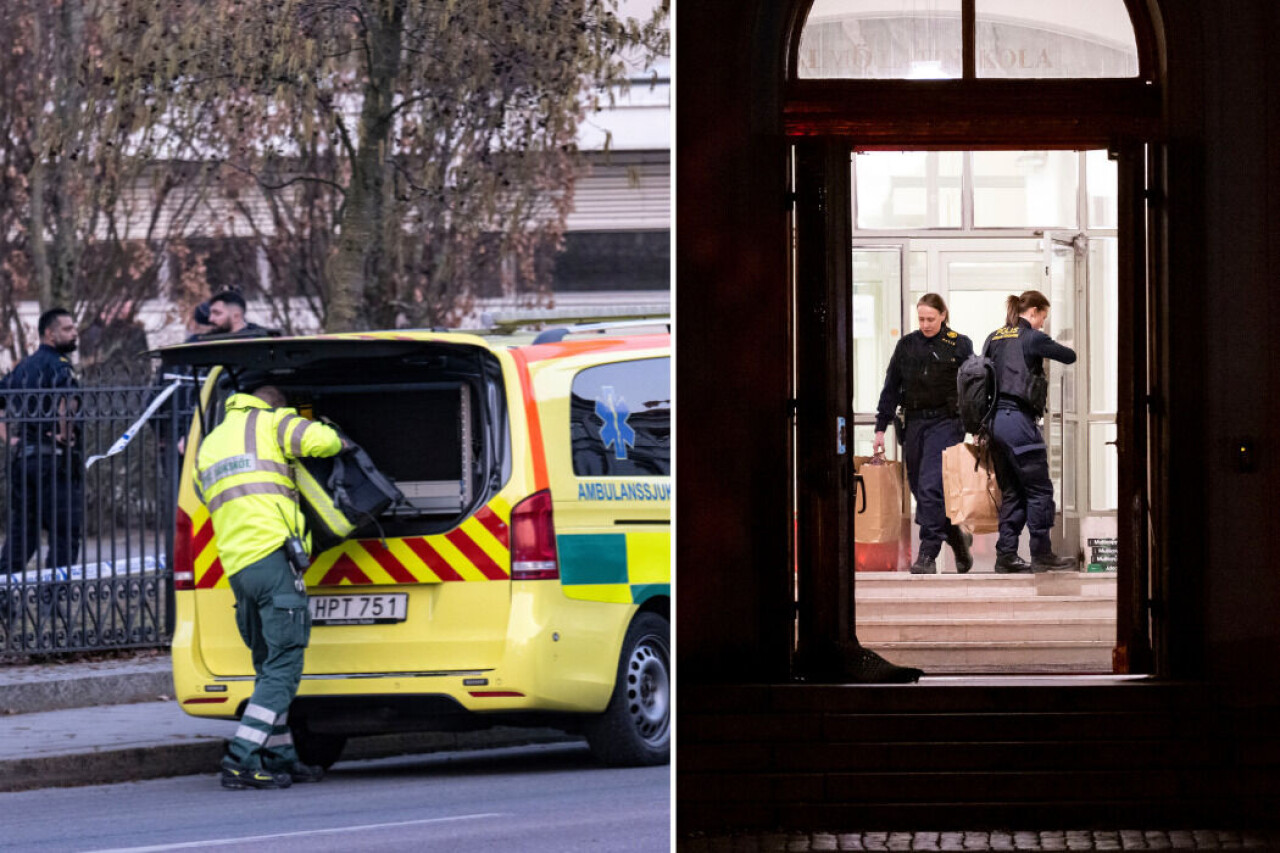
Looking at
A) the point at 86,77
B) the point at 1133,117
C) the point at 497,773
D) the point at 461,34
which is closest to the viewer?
the point at 1133,117

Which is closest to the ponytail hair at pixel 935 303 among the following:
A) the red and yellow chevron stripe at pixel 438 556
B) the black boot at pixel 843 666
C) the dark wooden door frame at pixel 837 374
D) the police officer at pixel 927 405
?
the police officer at pixel 927 405

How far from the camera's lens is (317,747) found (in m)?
9.73

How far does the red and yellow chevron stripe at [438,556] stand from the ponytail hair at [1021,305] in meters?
2.37

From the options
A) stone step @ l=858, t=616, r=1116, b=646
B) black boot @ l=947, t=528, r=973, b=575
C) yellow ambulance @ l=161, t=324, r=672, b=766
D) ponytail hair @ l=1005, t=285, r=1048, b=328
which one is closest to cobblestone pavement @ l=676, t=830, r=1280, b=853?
stone step @ l=858, t=616, r=1116, b=646

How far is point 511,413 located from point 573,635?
0.94 m

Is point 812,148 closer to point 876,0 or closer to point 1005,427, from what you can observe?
point 876,0

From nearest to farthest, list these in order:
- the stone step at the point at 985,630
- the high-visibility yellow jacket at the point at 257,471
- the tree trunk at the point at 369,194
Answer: the high-visibility yellow jacket at the point at 257,471
the stone step at the point at 985,630
the tree trunk at the point at 369,194

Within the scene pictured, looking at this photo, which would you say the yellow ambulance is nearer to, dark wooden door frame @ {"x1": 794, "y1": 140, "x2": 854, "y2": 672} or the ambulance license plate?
the ambulance license plate

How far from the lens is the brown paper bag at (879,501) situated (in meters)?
9.13

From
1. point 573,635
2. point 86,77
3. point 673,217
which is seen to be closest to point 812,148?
point 673,217

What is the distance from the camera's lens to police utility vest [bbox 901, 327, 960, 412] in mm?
9219

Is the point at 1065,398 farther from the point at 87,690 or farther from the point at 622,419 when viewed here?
the point at 87,690

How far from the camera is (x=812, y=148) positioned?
840 centimetres

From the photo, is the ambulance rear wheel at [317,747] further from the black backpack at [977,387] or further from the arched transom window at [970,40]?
the arched transom window at [970,40]
